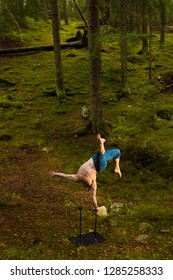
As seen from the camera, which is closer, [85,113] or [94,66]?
[94,66]

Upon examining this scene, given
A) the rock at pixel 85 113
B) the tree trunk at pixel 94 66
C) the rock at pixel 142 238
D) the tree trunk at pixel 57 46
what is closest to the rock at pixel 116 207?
the rock at pixel 142 238

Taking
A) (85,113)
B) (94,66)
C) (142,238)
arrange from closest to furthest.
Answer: (142,238) < (94,66) < (85,113)

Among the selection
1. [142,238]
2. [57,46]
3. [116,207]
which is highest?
[57,46]

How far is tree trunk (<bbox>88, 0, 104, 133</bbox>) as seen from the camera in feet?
42.6

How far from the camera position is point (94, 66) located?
13.4m

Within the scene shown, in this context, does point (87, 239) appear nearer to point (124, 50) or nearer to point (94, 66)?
point (94, 66)

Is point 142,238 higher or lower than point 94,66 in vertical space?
lower

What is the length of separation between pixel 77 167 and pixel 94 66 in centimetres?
420

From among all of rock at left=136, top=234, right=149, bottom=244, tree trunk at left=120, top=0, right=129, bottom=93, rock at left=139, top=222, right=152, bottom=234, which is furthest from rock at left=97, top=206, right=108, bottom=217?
tree trunk at left=120, top=0, right=129, bottom=93

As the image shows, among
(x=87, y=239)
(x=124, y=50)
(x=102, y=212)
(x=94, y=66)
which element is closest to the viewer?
(x=87, y=239)

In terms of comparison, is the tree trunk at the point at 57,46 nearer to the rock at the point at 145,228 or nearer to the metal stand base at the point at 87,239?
the rock at the point at 145,228

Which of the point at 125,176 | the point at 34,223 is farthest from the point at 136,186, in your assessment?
the point at 34,223

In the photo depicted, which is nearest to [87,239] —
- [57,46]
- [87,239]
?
[87,239]

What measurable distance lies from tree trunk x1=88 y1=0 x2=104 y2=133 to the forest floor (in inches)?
18.3
